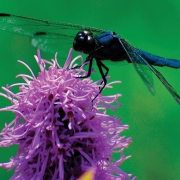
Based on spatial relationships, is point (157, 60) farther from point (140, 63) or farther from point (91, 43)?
point (91, 43)

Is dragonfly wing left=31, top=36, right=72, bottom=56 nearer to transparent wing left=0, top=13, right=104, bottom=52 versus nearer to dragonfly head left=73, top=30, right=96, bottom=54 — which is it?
transparent wing left=0, top=13, right=104, bottom=52

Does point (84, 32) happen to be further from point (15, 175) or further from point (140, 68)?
point (15, 175)

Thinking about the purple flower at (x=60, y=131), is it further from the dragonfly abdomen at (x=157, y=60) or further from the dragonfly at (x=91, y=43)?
the dragonfly abdomen at (x=157, y=60)

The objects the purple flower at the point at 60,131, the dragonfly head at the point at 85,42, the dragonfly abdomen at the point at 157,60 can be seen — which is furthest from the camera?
the dragonfly abdomen at the point at 157,60

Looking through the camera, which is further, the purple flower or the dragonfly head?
the dragonfly head

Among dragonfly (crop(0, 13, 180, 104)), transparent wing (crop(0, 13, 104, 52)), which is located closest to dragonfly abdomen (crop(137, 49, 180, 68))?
dragonfly (crop(0, 13, 180, 104))

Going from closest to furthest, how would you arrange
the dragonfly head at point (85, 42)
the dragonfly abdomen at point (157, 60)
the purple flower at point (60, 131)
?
1. the purple flower at point (60, 131)
2. the dragonfly head at point (85, 42)
3. the dragonfly abdomen at point (157, 60)

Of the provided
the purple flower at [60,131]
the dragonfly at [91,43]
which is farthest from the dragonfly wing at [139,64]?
the purple flower at [60,131]
